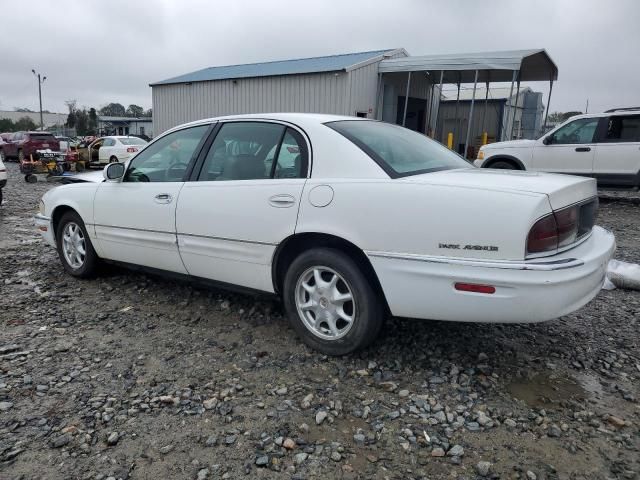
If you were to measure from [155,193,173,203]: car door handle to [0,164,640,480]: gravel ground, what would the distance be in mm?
901

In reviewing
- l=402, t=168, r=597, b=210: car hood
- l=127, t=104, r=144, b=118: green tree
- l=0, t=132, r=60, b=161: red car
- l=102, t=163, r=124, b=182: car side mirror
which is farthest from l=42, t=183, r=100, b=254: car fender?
l=127, t=104, r=144, b=118: green tree

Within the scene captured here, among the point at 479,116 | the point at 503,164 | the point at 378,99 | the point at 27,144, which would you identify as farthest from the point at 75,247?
the point at 27,144

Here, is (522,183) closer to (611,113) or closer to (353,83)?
(611,113)

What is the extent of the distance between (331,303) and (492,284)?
1000 mm

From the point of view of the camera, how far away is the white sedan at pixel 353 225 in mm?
2582

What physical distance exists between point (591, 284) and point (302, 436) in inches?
71.3

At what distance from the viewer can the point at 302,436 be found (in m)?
2.43

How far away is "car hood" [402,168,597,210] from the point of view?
2.65 metres

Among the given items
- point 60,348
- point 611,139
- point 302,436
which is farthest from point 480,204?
point 611,139

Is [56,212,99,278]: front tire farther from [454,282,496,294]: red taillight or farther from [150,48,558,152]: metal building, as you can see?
[150,48,558,152]: metal building

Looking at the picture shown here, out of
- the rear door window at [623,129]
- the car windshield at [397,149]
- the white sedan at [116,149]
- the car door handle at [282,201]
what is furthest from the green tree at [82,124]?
the car door handle at [282,201]

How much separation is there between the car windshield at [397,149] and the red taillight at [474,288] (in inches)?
28.8

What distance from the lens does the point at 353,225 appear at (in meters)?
2.89

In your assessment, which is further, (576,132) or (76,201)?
(576,132)
